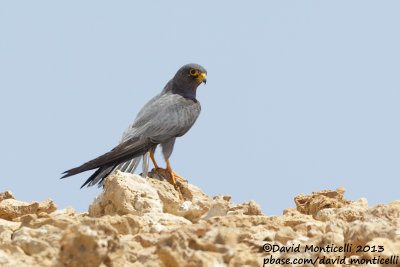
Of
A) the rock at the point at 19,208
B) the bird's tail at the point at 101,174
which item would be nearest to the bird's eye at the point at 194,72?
the bird's tail at the point at 101,174

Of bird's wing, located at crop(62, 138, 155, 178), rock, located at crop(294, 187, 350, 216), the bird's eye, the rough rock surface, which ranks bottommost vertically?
the rough rock surface

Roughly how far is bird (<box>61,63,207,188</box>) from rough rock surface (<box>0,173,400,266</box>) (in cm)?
138

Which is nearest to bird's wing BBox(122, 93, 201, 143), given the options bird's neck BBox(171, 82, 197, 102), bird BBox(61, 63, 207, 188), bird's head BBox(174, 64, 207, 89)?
bird BBox(61, 63, 207, 188)

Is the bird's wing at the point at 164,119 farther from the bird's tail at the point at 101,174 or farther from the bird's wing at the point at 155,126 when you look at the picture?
the bird's tail at the point at 101,174

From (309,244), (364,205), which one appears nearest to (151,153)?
(364,205)

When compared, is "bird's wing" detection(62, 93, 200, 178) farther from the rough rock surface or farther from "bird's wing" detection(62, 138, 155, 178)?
the rough rock surface

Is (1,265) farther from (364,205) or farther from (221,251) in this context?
(364,205)

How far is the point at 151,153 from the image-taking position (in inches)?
429

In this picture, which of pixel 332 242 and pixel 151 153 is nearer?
pixel 332 242

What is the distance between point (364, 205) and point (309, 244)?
121 inches

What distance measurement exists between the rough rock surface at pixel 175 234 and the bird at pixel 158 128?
138 cm

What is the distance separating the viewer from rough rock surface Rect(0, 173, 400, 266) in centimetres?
476

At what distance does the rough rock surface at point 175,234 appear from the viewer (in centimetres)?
476

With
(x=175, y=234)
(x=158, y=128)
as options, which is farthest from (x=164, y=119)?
(x=175, y=234)
